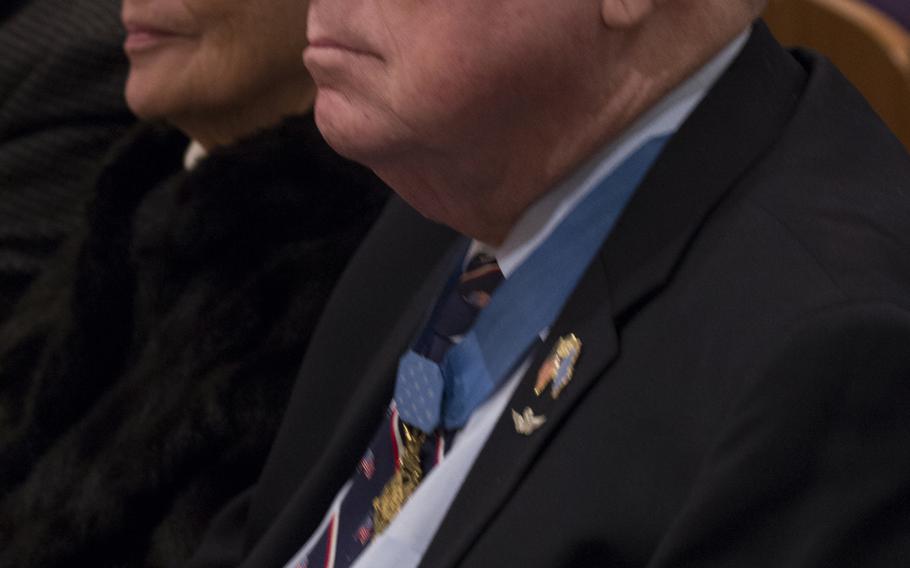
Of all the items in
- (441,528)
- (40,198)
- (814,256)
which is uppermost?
(814,256)

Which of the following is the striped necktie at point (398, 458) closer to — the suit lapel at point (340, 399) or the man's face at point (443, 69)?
the suit lapel at point (340, 399)

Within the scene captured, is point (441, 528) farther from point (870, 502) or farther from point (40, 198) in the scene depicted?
point (40, 198)

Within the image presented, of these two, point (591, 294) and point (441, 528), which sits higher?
point (591, 294)

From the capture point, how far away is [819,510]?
0.66m

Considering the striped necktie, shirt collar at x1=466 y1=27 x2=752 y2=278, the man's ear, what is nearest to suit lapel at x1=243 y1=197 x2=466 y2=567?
the striped necktie

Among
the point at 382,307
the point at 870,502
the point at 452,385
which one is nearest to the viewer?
Answer: the point at 870,502

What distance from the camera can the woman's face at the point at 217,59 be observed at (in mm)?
1370

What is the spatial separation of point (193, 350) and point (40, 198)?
661 mm

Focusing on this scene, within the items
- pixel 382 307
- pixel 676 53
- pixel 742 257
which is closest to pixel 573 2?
pixel 676 53

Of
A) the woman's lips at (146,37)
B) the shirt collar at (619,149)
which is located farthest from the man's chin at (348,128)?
the woman's lips at (146,37)

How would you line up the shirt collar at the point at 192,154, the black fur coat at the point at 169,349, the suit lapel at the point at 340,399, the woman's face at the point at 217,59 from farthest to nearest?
the shirt collar at the point at 192,154
the woman's face at the point at 217,59
the black fur coat at the point at 169,349
the suit lapel at the point at 340,399

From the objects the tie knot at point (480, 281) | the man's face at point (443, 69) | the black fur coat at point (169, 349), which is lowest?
the black fur coat at point (169, 349)

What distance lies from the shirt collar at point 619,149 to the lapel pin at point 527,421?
13 cm

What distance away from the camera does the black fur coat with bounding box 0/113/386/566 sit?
1.25 m
